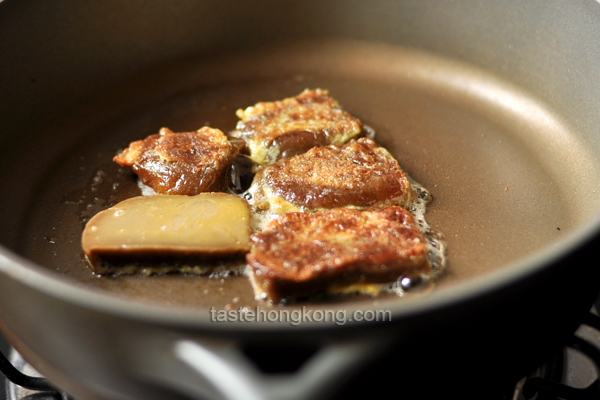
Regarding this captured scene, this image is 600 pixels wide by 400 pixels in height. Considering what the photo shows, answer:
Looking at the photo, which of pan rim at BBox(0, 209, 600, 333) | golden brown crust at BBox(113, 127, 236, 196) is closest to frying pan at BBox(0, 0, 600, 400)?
pan rim at BBox(0, 209, 600, 333)

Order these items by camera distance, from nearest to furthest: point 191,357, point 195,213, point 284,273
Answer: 1. point 191,357
2. point 284,273
3. point 195,213

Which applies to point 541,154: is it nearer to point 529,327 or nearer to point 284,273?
point 529,327

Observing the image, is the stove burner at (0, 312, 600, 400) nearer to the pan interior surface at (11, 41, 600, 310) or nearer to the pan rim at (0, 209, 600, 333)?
the pan interior surface at (11, 41, 600, 310)

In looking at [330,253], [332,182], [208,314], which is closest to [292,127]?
[332,182]

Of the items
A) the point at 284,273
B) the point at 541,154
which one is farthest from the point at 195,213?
the point at 541,154

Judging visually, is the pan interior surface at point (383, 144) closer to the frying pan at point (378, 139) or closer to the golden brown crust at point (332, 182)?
the frying pan at point (378, 139)

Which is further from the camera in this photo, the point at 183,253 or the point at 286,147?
the point at 286,147
